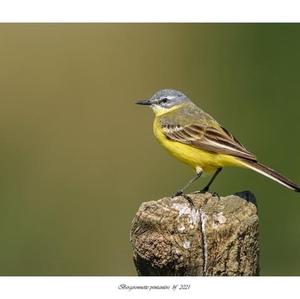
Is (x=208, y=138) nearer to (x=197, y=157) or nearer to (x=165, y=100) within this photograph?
(x=197, y=157)

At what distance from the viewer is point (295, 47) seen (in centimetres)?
934

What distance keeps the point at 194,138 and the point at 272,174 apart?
1.35 metres

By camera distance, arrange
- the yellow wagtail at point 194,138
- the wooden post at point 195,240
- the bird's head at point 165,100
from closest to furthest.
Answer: the wooden post at point 195,240, the yellow wagtail at point 194,138, the bird's head at point 165,100

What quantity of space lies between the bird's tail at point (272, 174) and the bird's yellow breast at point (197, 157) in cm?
16

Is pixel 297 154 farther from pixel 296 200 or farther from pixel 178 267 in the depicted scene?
pixel 178 267

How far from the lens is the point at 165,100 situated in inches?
353

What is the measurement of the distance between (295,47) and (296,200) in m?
1.80

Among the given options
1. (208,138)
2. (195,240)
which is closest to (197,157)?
(208,138)

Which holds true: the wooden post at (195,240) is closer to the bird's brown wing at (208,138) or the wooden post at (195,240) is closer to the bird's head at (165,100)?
the bird's brown wing at (208,138)

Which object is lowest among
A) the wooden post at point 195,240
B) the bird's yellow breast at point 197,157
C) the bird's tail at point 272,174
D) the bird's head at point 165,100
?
the wooden post at point 195,240

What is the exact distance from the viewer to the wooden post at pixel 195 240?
569 cm

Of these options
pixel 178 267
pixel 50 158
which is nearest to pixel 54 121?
pixel 50 158

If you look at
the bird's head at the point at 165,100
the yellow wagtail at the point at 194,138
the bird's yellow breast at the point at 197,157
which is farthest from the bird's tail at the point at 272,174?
the bird's head at the point at 165,100

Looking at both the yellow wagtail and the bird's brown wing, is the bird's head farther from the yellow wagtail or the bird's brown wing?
the bird's brown wing
